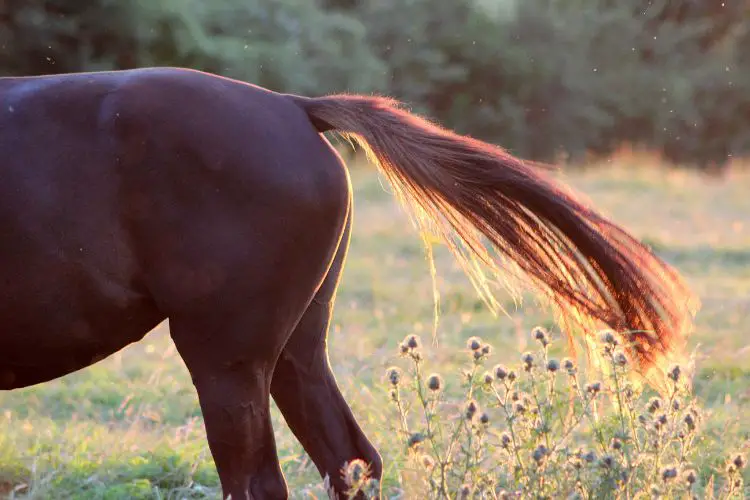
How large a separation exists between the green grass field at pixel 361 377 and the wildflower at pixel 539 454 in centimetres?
55

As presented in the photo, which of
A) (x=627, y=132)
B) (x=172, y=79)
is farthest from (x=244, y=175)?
(x=627, y=132)

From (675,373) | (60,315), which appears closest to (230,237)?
(60,315)

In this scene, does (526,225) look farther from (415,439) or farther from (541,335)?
(415,439)

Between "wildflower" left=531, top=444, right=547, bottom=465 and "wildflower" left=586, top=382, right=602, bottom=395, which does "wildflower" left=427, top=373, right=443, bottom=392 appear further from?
"wildflower" left=586, top=382, right=602, bottom=395

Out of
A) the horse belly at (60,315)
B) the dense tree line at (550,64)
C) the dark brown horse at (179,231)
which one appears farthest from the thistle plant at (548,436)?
the dense tree line at (550,64)

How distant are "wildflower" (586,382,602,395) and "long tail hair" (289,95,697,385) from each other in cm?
29

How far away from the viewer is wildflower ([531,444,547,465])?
2395 mm

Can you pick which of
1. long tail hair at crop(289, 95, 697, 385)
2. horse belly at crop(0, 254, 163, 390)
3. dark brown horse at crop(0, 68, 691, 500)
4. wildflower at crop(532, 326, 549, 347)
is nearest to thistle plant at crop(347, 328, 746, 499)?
wildflower at crop(532, 326, 549, 347)

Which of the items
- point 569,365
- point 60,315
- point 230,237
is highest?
point 230,237

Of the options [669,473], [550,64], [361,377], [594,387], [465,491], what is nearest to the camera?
[669,473]

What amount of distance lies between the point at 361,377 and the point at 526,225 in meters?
2.43

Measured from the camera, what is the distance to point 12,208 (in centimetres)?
257

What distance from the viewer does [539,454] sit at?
2395 millimetres

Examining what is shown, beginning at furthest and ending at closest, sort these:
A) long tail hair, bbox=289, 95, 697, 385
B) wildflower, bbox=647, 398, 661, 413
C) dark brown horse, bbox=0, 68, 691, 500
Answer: long tail hair, bbox=289, 95, 697, 385, wildflower, bbox=647, 398, 661, 413, dark brown horse, bbox=0, 68, 691, 500
